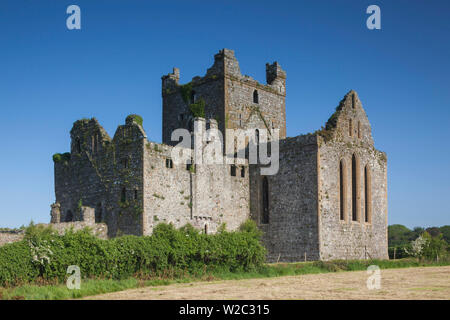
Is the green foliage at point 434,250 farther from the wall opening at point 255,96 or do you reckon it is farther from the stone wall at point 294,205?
the wall opening at point 255,96

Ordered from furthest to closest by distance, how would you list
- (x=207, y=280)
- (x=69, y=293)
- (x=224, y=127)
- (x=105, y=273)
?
(x=224, y=127) < (x=207, y=280) < (x=105, y=273) < (x=69, y=293)

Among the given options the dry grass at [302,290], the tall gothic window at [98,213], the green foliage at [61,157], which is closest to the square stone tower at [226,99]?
the green foliage at [61,157]

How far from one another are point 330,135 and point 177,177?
10048 millimetres

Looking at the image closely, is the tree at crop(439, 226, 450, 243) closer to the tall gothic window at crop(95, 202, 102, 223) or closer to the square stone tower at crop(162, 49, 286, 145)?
the square stone tower at crop(162, 49, 286, 145)

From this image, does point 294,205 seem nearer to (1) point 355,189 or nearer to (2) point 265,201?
(2) point 265,201

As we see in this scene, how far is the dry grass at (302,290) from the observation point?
16656 mm

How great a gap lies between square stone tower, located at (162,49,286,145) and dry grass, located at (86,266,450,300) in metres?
20.0

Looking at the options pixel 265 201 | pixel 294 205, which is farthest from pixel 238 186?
pixel 294 205

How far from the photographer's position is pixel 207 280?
2305cm

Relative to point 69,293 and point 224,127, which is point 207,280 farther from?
point 224,127

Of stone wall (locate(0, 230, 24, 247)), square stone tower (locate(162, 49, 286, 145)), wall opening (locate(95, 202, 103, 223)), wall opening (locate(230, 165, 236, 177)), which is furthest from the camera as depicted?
square stone tower (locate(162, 49, 286, 145))

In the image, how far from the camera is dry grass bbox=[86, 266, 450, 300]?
16656 mm

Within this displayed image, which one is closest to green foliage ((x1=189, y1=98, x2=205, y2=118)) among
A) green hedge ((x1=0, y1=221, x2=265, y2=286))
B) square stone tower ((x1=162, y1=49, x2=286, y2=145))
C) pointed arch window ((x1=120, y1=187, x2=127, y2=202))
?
square stone tower ((x1=162, y1=49, x2=286, y2=145))
